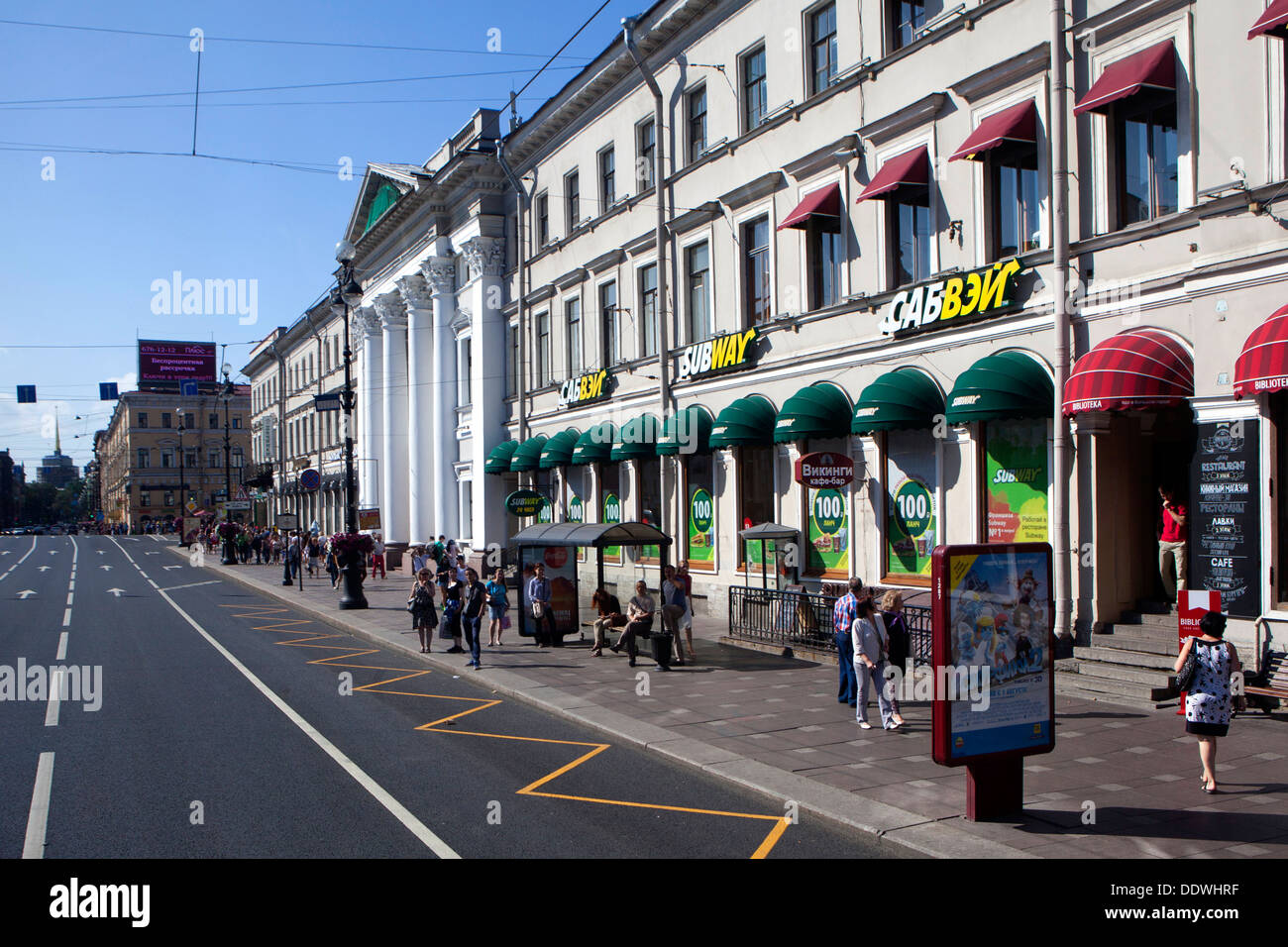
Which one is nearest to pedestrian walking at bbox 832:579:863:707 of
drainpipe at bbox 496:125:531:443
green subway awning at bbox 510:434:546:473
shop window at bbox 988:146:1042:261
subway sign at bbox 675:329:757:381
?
shop window at bbox 988:146:1042:261

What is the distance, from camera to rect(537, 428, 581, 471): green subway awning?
3078 cm

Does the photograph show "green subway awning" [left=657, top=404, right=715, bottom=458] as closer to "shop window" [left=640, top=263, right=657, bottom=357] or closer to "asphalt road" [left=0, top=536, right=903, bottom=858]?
"shop window" [left=640, top=263, right=657, bottom=357]

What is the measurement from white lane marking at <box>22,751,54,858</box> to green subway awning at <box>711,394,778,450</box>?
14.2 metres

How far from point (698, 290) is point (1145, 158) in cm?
1225

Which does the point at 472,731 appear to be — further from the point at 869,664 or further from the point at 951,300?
the point at 951,300

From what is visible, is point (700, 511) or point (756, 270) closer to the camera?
point (756, 270)

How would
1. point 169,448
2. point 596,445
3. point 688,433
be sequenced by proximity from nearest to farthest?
1. point 688,433
2. point 596,445
3. point 169,448

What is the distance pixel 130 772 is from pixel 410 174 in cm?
3506

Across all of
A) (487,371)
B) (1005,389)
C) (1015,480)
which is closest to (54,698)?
(1005,389)

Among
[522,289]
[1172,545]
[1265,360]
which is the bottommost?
[1172,545]

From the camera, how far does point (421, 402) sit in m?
42.8

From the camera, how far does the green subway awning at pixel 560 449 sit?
30.8 metres

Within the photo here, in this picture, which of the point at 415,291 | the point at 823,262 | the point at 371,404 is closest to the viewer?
the point at 823,262

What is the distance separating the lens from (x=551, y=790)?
9727mm
